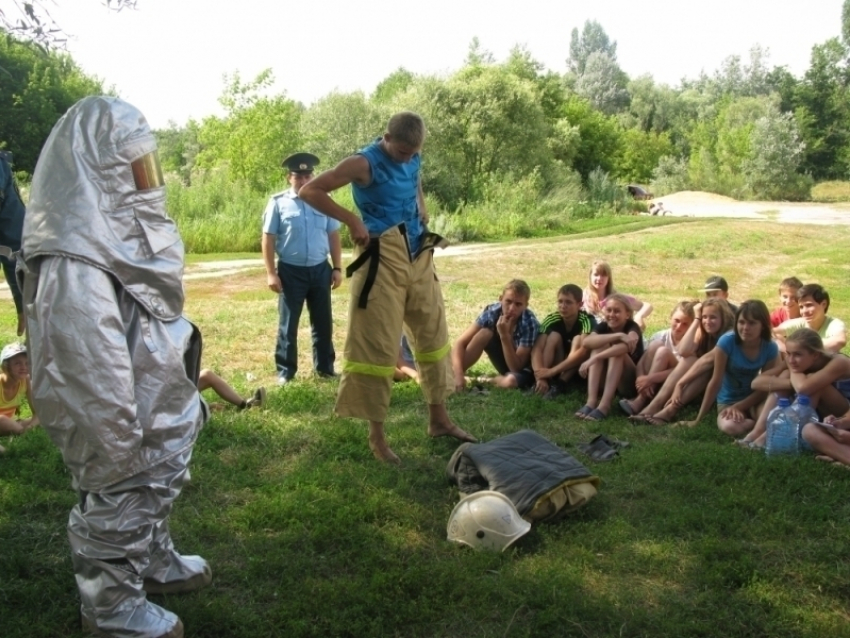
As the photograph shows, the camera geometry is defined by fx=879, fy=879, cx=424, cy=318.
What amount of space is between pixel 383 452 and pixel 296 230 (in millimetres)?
2654

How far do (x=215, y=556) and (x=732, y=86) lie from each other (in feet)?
292

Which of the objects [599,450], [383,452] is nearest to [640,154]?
[599,450]

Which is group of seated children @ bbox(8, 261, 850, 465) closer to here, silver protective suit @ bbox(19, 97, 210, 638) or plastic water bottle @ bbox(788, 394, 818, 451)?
plastic water bottle @ bbox(788, 394, 818, 451)

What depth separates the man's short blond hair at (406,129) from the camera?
4.88 meters

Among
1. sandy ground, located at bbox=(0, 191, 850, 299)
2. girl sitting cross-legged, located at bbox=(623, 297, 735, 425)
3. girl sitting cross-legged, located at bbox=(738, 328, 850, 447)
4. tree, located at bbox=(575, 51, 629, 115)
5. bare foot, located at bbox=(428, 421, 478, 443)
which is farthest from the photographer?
tree, located at bbox=(575, 51, 629, 115)

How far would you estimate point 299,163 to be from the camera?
731cm

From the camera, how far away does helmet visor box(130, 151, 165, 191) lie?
3.05m

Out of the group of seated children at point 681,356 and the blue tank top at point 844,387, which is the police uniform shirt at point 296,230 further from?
the blue tank top at point 844,387

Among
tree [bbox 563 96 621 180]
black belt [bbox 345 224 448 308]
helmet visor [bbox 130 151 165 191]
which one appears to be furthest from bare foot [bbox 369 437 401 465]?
tree [bbox 563 96 621 180]

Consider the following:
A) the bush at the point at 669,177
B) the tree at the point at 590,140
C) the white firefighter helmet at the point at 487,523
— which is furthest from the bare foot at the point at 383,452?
the bush at the point at 669,177

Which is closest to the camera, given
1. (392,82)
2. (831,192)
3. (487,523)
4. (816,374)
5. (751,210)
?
(487,523)

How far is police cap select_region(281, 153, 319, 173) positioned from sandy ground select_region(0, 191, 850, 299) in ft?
22.4

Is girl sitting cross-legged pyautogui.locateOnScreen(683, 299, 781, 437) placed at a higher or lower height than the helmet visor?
lower

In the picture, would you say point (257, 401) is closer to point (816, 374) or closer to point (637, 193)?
point (816, 374)
